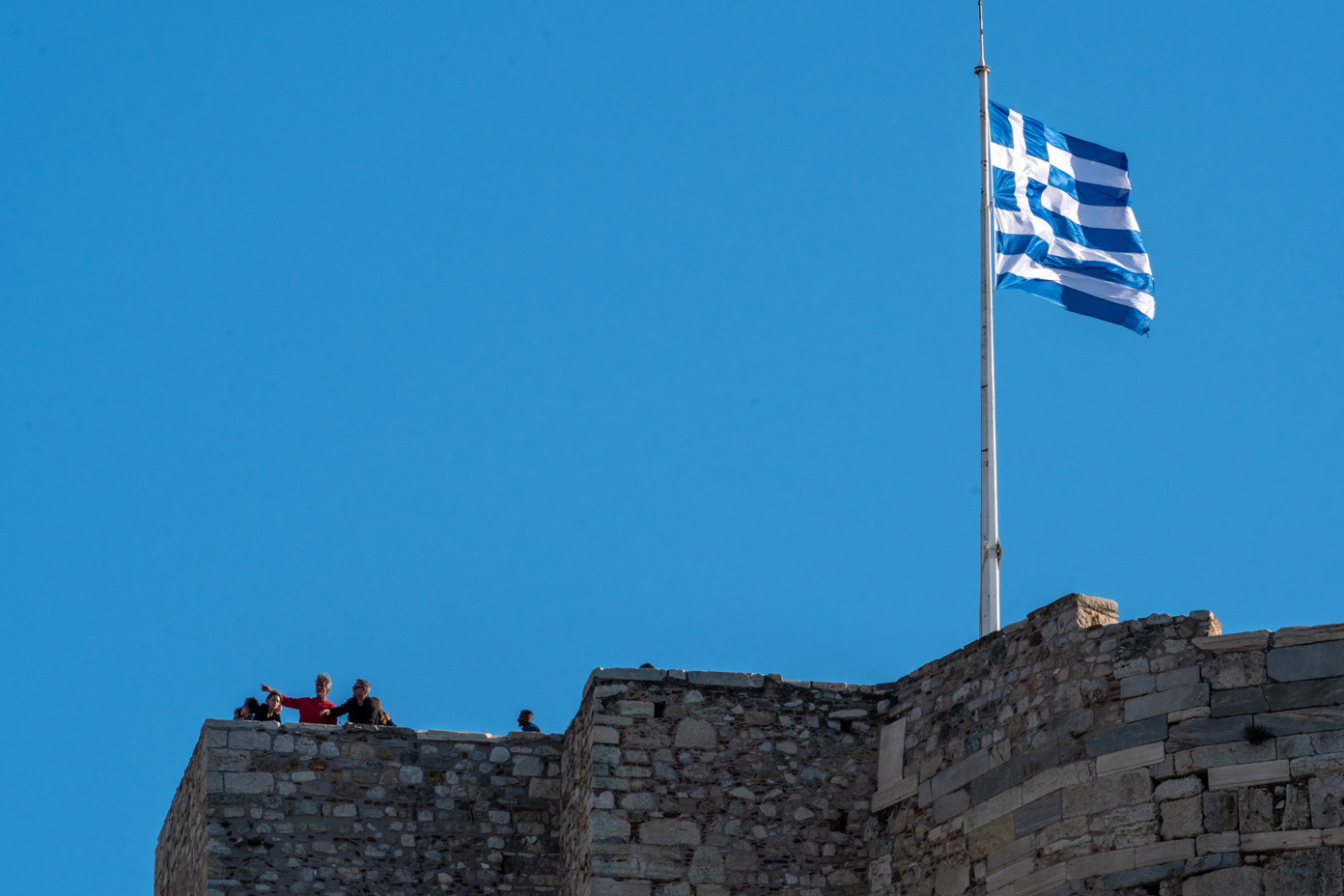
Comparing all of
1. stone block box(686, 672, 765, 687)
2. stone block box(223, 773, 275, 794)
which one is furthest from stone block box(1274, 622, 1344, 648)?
stone block box(223, 773, 275, 794)

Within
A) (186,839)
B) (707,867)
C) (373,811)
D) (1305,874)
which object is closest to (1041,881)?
(1305,874)

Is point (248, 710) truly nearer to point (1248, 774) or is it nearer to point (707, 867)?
point (707, 867)

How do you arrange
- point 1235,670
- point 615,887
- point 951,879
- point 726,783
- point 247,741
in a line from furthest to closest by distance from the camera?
1. point 247,741
2. point 726,783
3. point 615,887
4. point 951,879
5. point 1235,670

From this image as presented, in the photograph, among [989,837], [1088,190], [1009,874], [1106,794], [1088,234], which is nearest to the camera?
[1106,794]

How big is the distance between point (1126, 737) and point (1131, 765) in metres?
0.22

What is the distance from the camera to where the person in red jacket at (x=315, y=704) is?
21594 mm

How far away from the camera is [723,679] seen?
65.9 ft

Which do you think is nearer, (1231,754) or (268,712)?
(1231,754)

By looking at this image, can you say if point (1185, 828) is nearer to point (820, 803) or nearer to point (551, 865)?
point (820, 803)

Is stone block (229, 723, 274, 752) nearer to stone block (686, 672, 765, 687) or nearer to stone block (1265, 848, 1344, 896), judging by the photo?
stone block (686, 672, 765, 687)

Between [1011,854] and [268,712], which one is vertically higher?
[268,712]

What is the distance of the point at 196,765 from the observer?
2120 centimetres

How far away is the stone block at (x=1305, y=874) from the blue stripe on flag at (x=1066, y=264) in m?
7.60

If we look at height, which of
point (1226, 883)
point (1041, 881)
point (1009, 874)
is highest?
point (1009, 874)
